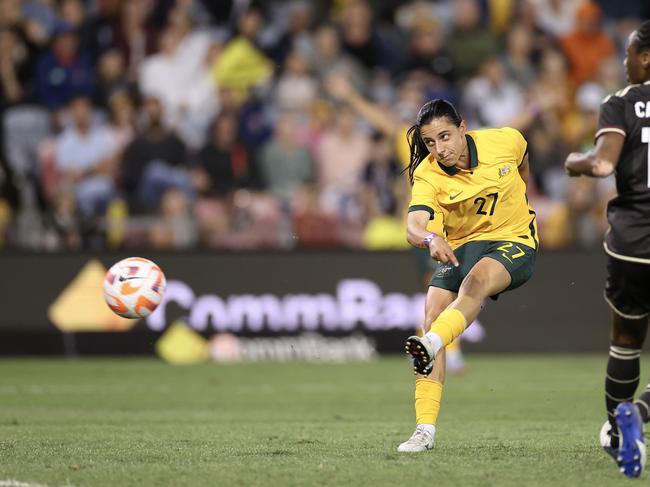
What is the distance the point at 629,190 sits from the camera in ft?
22.2

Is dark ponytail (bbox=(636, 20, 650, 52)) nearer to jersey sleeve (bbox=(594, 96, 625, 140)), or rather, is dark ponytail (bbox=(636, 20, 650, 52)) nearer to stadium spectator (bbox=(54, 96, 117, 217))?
jersey sleeve (bbox=(594, 96, 625, 140))

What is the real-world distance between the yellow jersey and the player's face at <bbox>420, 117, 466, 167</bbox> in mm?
169

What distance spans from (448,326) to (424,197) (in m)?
0.98

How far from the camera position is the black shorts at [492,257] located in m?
7.86

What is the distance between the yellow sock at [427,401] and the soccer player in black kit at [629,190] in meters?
1.37

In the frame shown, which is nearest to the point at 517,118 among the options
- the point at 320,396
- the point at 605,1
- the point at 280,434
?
the point at 605,1

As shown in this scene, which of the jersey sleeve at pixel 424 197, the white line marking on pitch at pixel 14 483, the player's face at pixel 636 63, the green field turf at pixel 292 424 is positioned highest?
the player's face at pixel 636 63

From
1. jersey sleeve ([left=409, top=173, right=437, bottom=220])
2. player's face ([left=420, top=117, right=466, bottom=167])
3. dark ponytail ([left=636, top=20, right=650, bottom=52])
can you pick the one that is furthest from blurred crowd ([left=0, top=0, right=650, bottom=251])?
dark ponytail ([left=636, top=20, right=650, bottom=52])

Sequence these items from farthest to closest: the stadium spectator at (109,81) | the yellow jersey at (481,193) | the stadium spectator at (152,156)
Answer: the stadium spectator at (109,81), the stadium spectator at (152,156), the yellow jersey at (481,193)

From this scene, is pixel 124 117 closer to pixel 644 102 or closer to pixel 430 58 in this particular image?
pixel 430 58

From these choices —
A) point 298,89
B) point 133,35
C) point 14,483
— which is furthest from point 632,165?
point 133,35

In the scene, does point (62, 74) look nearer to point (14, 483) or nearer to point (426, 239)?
point (426, 239)

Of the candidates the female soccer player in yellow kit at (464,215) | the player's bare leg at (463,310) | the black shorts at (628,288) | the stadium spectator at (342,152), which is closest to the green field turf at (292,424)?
the player's bare leg at (463,310)

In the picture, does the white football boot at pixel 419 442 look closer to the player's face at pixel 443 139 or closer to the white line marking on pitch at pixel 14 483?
the player's face at pixel 443 139
